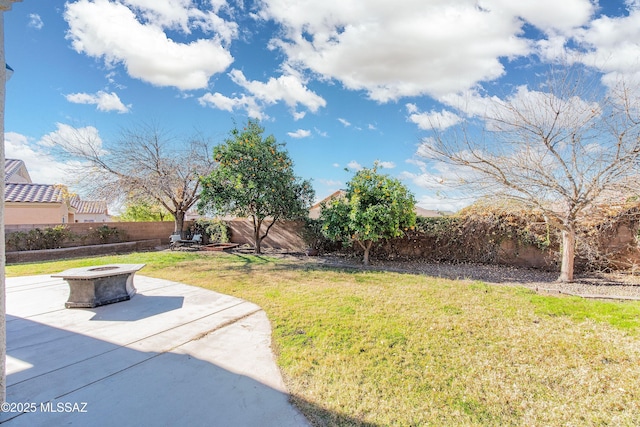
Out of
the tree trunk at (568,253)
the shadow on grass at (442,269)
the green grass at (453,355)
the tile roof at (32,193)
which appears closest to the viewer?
the green grass at (453,355)

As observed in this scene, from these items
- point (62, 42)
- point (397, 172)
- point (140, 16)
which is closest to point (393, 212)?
point (397, 172)

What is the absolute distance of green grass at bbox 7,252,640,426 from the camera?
2572 mm

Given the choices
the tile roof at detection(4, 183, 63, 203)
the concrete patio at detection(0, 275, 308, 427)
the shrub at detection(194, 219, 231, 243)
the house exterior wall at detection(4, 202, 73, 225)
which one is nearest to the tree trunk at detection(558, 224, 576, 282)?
the concrete patio at detection(0, 275, 308, 427)

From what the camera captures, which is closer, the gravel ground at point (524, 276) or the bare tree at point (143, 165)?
the gravel ground at point (524, 276)

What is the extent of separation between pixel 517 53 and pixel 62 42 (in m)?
11.5

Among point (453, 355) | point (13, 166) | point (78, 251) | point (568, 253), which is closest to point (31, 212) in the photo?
point (13, 166)

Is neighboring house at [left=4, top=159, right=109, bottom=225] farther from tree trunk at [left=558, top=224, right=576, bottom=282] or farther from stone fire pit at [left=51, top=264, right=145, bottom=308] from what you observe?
tree trunk at [left=558, top=224, right=576, bottom=282]

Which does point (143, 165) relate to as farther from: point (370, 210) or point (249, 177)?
point (370, 210)

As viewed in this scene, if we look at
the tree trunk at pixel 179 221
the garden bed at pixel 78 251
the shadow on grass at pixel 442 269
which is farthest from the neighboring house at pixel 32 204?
the shadow on grass at pixel 442 269

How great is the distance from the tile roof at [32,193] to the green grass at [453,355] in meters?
15.9

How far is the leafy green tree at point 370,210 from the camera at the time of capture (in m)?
8.86

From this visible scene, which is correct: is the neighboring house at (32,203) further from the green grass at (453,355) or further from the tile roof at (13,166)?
the green grass at (453,355)

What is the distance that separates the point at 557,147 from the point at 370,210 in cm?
467

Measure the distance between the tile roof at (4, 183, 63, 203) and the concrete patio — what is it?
14597 mm
